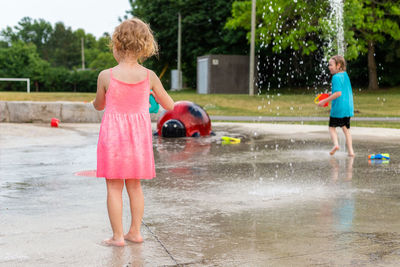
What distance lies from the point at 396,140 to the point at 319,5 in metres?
21.3

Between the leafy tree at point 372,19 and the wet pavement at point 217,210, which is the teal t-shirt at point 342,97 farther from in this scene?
the leafy tree at point 372,19

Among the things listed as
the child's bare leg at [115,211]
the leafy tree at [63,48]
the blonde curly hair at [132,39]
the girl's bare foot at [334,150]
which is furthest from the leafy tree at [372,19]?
the leafy tree at [63,48]

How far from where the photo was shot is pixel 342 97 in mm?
9211

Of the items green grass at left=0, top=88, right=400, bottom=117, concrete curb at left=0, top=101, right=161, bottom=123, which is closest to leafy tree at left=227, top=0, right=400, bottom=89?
green grass at left=0, top=88, right=400, bottom=117

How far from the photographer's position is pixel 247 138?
39.6 feet

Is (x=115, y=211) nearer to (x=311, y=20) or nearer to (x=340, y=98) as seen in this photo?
(x=340, y=98)

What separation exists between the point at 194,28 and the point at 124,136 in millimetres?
A: 43361

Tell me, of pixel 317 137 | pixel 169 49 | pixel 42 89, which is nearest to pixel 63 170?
pixel 317 137

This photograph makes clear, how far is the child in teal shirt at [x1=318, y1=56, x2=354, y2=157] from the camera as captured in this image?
909 cm

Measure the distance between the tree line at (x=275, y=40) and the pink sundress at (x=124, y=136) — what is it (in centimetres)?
2197

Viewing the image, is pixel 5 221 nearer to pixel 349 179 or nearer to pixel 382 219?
pixel 382 219

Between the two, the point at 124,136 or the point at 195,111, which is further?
the point at 195,111

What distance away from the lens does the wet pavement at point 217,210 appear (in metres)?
3.82

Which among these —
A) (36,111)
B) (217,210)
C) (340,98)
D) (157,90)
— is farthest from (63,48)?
(157,90)
